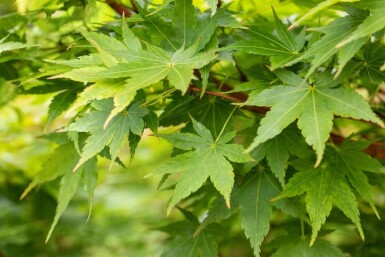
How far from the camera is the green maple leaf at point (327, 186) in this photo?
85cm

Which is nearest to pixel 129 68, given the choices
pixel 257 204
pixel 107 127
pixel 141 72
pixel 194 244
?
pixel 141 72

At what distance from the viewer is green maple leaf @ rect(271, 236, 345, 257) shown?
0.97 meters

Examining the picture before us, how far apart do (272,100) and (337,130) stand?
0.55m

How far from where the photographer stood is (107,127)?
2.77ft

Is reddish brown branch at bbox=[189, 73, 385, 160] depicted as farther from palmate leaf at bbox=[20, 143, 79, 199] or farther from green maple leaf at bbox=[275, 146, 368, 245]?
palmate leaf at bbox=[20, 143, 79, 199]

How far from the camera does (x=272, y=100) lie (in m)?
0.78

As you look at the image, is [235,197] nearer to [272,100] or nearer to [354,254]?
[272,100]

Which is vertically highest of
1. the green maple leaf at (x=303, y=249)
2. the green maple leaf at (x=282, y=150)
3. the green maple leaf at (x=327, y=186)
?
the green maple leaf at (x=282, y=150)

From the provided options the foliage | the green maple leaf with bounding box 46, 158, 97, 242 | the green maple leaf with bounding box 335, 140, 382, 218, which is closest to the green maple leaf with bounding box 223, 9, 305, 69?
the foliage

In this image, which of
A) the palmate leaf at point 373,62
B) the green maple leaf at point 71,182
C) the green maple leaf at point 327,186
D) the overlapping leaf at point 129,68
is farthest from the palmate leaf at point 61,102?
the palmate leaf at point 373,62

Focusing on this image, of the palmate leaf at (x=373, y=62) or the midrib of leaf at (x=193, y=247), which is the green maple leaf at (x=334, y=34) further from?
the midrib of leaf at (x=193, y=247)

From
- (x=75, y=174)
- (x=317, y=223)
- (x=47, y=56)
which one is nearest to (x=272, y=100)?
(x=317, y=223)

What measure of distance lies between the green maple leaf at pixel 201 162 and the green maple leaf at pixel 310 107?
0.10 meters

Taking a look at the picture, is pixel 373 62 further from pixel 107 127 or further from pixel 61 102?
pixel 61 102
